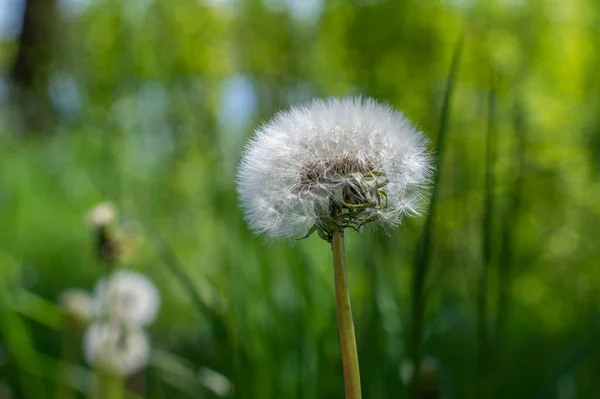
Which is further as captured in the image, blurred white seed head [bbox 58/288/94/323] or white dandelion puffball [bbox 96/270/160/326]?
blurred white seed head [bbox 58/288/94/323]

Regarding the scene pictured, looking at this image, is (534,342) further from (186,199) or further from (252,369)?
(186,199)

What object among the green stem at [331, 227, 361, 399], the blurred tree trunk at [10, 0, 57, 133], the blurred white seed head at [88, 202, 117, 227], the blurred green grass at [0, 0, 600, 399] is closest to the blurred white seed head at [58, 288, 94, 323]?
the blurred green grass at [0, 0, 600, 399]

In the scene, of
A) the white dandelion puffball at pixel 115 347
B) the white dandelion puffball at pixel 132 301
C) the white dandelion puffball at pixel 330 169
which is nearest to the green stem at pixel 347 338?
the white dandelion puffball at pixel 330 169

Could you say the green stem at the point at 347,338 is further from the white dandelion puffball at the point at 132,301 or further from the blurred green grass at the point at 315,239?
the white dandelion puffball at the point at 132,301

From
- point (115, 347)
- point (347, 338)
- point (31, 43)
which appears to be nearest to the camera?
point (347, 338)

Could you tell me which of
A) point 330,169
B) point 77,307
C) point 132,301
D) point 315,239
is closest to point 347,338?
point 330,169

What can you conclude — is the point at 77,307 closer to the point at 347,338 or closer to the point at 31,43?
the point at 347,338

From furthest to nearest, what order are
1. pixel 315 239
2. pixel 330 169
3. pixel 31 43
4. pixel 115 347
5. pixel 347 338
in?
pixel 31 43, pixel 315 239, pixel 115 347, pixel 330 169, pixel 347 338

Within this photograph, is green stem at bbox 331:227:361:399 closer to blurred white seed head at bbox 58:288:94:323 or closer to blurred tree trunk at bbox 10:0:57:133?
blurred white seed head at bbox 58:288:94:323
